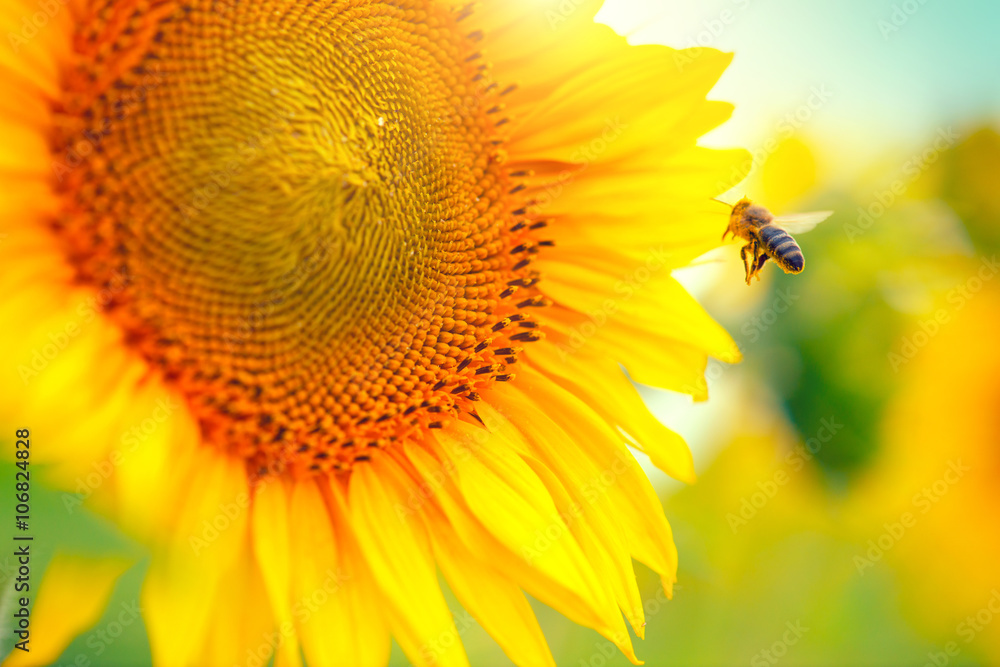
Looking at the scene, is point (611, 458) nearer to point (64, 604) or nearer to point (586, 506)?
point (586, 506)

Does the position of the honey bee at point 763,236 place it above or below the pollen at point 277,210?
above

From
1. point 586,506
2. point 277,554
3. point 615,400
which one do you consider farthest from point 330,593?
point 615,400

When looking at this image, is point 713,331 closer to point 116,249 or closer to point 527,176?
point 527,176

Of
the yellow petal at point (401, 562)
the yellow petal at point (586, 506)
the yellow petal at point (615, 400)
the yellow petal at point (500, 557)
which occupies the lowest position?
the yellow petal at point (401, 562)

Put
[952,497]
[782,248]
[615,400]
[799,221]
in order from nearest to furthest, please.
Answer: [615,400] < [782,248] < [799,221] < [952,497]

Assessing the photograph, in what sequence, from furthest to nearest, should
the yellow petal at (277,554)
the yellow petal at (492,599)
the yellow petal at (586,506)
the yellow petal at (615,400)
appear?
the yellow petal at (615,400), the yellow petal at (586,506), the yellow petal at (492,599), the yellow petal at (277,554)

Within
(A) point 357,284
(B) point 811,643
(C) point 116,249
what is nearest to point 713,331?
(A) point 357,284

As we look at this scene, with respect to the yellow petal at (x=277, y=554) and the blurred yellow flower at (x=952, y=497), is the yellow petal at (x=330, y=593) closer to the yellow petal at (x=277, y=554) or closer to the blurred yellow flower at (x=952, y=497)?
the yellow petal at (x=277, y=554)

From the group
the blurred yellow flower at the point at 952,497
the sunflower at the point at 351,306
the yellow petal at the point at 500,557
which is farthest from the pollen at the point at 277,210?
the blurred yellow flower at the point at 952,497
